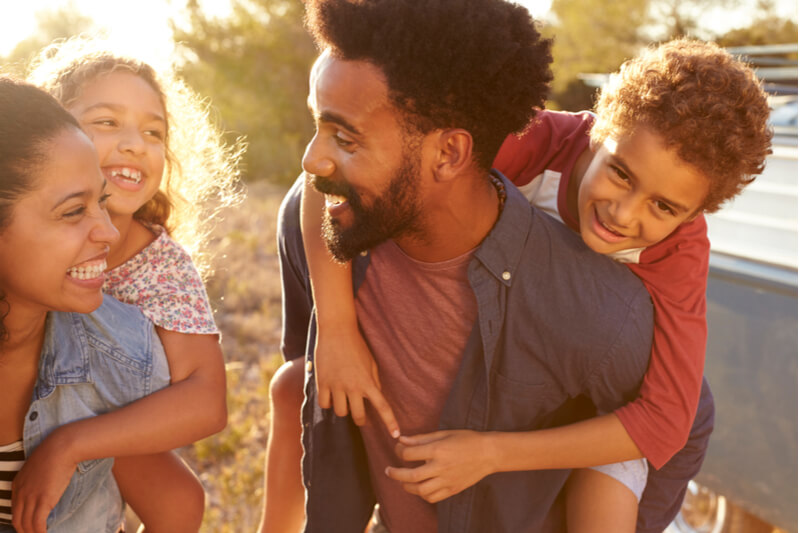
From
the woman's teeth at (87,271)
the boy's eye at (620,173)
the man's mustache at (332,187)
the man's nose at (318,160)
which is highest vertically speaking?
the man's nose at (318,160)

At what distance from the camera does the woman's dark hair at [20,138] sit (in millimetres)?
1605

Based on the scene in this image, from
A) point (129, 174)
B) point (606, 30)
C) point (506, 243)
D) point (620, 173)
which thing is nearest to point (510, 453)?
point (506, 243)

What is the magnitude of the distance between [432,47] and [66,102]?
1.06 m

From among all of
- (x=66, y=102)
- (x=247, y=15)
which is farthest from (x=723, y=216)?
(x=247, y=15)

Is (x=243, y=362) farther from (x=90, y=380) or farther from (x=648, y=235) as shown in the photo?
(x=648, y=235)

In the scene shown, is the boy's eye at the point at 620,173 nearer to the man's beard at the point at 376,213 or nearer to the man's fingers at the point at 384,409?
the man's beard at the point at 376,213

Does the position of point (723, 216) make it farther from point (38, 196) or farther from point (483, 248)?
point (38, 196)

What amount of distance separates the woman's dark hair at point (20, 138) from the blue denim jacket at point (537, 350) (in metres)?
0.92

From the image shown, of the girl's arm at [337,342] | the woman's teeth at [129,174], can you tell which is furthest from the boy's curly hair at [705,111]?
the woman's teeth at [129,174]

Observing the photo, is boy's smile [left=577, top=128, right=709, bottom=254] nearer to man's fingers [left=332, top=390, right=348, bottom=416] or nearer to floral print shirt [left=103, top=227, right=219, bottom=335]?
man's fingers [left=332, top=390, right=348, bottom=416]

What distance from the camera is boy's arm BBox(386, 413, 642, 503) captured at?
1.86 m

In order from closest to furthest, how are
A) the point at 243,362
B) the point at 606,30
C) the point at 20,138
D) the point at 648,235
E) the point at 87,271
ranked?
the point at 20,138, the point at 87,271, the point at 648,235, the point at 243,362, the point at 606,30

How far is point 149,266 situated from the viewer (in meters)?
2.09

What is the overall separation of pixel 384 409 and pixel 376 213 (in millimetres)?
534
